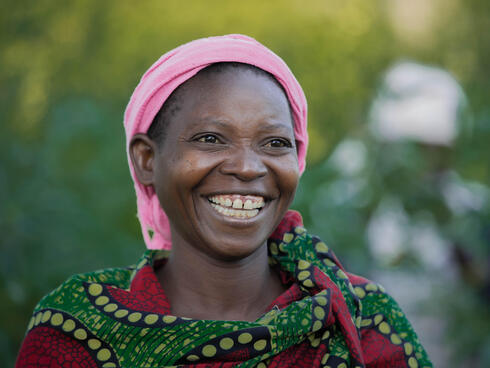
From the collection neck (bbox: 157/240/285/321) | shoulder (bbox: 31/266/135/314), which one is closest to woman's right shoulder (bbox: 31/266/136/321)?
shoulder (bbox: 31/266/135/314)

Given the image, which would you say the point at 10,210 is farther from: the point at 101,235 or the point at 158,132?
the point at 158,132

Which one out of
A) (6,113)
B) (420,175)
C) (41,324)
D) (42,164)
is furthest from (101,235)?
(420,175)

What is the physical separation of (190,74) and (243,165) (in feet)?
1.21

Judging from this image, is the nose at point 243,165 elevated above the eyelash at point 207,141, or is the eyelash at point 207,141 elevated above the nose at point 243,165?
the eyelash at point 207,141

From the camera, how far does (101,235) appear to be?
411 centimetres

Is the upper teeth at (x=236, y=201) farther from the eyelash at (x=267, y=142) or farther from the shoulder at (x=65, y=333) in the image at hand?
the shoulder at (x=65, y=333)

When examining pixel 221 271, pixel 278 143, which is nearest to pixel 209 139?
pixel 278 143

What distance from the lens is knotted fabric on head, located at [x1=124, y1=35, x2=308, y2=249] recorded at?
202 cm

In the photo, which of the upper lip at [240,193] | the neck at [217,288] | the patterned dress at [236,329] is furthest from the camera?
the neck at [217,288]

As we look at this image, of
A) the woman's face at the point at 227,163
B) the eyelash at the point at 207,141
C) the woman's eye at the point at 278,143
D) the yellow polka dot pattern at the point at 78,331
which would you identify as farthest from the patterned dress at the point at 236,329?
the eyelash at the point at 207,141

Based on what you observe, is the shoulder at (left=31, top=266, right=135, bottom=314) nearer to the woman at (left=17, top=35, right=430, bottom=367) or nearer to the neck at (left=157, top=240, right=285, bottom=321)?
the woman at (left=17, top=35, right=430, bottom=367)

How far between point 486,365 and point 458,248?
4.02 feet

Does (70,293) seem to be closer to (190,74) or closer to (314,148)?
(190,74)

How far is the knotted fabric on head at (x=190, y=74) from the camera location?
2.02 metres
